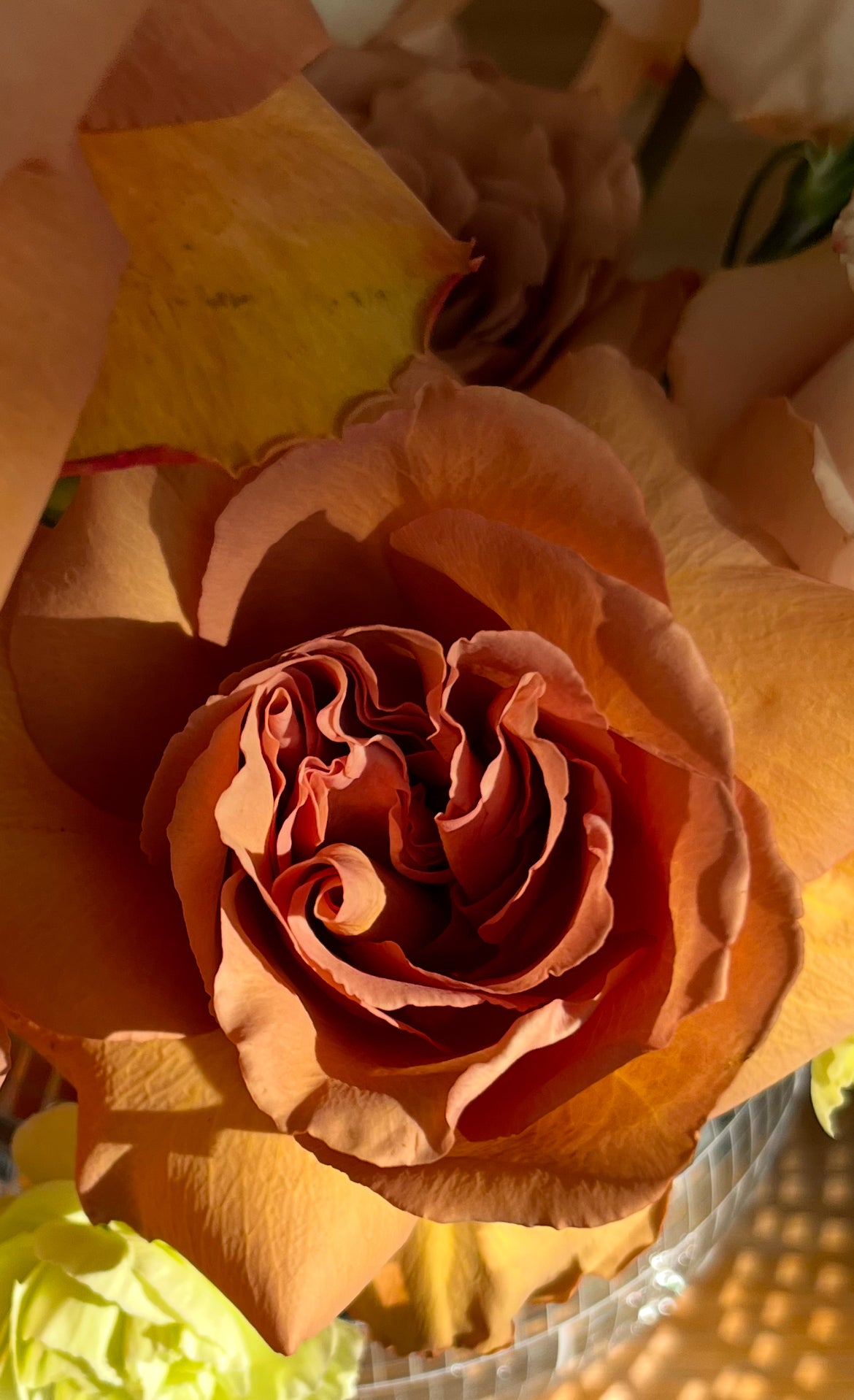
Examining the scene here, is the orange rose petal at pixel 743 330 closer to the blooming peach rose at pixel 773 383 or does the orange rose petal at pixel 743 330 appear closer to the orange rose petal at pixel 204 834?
the blooming peach rose at pixel 773 383

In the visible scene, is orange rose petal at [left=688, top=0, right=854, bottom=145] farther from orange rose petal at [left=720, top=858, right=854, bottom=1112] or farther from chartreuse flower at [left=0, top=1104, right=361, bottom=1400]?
chartreuse flower at [left=0, top=1104, right=361, bottom=1400]

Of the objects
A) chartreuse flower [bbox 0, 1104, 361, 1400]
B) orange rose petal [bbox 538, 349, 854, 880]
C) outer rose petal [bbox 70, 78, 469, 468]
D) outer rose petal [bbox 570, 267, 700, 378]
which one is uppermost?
outer rose petal [bbox 70, 78, 469, 468]

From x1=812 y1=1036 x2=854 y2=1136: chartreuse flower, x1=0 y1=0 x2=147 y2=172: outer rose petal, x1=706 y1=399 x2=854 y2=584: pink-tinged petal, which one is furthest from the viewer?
x1=812 y1=1036 x2=854 y2=1136: chartreuse flower

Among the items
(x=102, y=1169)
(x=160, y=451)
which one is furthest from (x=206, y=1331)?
(x=160, y=451)

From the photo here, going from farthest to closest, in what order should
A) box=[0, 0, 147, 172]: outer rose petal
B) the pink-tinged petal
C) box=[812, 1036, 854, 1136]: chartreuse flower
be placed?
box=[812, 1036, 854, 1136]: chartreuse flower → the pink-tinged petal → box=[0, 0, 147, 172]: outer rose petal

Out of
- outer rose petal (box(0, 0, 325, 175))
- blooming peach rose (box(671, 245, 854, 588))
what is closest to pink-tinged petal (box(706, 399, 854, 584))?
blooming peach rose (box(671, 245, 854, 588))

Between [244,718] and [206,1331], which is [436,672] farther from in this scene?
[206,1331]

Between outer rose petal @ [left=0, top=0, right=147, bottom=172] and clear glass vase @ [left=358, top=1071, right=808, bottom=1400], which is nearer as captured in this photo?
outer rose petal @ [left=0, top=0, right=147, bottom=172]
